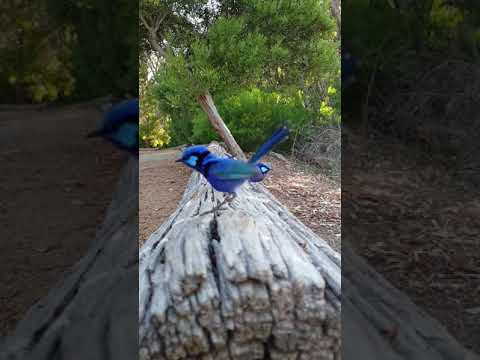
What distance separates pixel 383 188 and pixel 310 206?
0.85m

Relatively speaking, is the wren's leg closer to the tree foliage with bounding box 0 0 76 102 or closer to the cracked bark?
the cracked bark

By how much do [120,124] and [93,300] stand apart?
0.64 feet

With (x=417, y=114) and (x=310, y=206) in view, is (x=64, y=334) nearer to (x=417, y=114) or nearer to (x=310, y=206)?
(x=417, y=114)

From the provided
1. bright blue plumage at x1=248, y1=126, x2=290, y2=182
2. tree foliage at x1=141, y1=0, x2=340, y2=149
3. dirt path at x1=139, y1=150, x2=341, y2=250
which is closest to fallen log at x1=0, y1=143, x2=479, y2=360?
bright blue plumage at x1=248, y1=126, x2=290, y2=182

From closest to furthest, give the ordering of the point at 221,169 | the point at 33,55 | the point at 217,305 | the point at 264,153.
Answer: the point at 33,55 → the point at 217,305 → the point at 221,169 → the point at 264,153

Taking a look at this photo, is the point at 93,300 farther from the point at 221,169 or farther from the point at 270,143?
the point at 270,143

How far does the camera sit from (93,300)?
48 cm

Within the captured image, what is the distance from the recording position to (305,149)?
156cm

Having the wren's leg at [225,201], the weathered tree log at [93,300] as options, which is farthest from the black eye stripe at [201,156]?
the weathered tree log at [93,300]

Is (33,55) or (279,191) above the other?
(33,55)

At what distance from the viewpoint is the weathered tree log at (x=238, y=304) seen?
660mm

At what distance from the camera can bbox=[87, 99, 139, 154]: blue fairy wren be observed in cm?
45

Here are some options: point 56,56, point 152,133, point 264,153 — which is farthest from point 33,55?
point 152,133

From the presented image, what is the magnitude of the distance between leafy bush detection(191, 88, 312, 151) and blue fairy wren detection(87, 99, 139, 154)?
0.95 m
